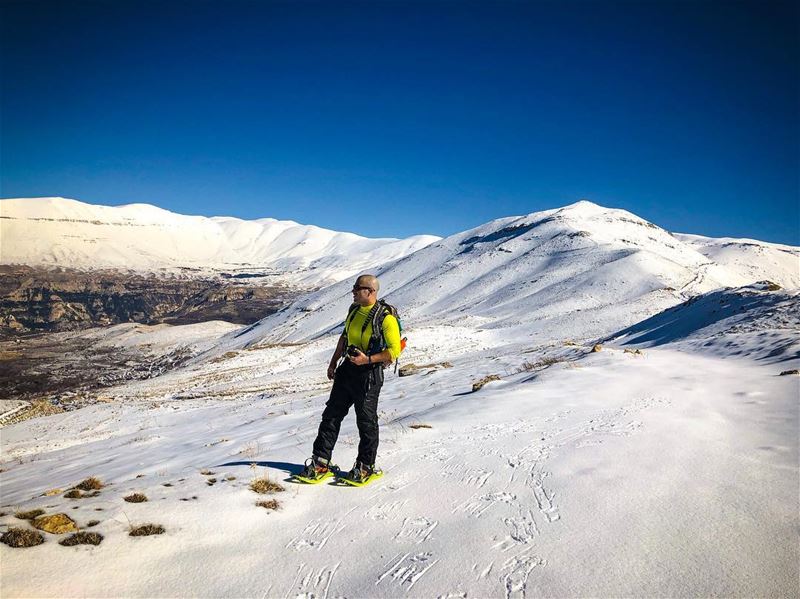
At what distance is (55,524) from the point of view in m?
4.12

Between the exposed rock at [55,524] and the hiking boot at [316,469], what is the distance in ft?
8.07

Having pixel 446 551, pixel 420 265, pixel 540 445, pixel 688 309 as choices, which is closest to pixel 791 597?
pixel 446 551

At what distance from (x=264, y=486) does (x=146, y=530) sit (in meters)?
1.47

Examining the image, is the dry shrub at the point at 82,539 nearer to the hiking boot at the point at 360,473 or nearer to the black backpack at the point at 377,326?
the hiking boot at the point at 360,473

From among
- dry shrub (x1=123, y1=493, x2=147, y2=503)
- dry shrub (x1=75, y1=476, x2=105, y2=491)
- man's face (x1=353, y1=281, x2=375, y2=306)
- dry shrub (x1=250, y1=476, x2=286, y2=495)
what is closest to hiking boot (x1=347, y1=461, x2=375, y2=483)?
dry shrub (x1=250, y1=476, x2=286, y2=495)

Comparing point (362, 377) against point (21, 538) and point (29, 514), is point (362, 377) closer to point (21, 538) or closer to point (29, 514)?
point (21, 538)

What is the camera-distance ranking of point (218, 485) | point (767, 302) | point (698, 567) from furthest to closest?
point (767, 302) → point (218, 485) → point (698, 567)

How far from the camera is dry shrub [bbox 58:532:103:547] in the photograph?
3844 mm

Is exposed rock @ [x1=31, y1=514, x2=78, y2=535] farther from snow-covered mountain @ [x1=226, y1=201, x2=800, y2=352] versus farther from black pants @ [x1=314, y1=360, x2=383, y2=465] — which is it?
snow-covered mountain @ [x1=226, y1=201, x2=800, y2=352]

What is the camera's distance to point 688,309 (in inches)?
1037

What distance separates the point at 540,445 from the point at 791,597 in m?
3.67

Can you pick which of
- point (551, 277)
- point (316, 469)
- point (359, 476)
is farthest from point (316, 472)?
point (551, 277)

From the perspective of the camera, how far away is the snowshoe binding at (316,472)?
568cm

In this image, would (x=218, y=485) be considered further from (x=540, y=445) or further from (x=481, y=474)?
(x=540, y=445)
